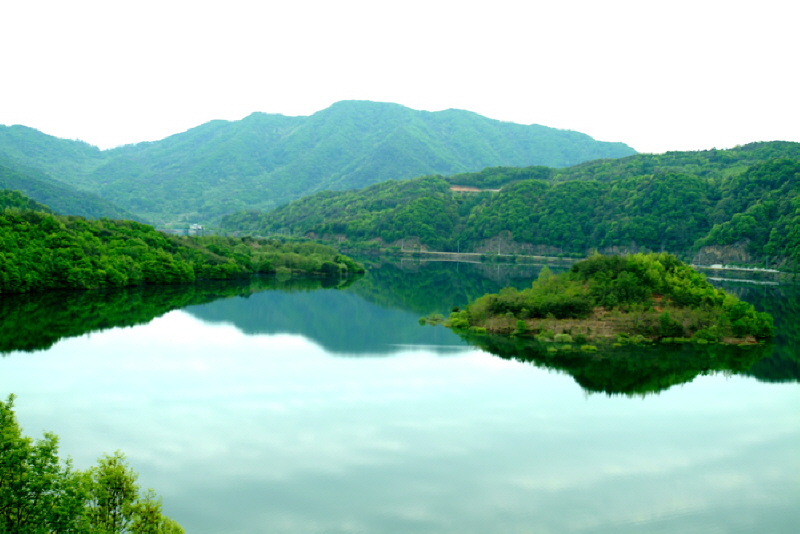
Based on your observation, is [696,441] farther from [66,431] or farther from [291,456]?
[66,431]

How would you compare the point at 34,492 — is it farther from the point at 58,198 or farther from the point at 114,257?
the point at 58,198

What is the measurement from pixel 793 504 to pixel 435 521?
841 cm

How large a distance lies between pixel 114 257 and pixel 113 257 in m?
0.08

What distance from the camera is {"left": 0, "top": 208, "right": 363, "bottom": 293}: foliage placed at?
165ft

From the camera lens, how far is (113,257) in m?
56.9

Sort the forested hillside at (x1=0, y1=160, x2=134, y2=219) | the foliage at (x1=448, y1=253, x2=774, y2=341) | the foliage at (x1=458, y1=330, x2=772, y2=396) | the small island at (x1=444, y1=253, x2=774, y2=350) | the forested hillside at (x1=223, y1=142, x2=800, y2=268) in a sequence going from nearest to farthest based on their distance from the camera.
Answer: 1. the foliage at (x1=458, y1=330, x2=772, y2=396)
2. the small island at (x1=444, y1=253, x2=774, y2=350)
3. the foliage at (x1=448, y1=253, x2=774, y2=341)
4. the forested hillside at (x1=223, y1=142, x2=800, y2=268)
5. the forested hillside at (x1=0, y1=160, x2=134, y2=219)

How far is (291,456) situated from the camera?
63.0 feet

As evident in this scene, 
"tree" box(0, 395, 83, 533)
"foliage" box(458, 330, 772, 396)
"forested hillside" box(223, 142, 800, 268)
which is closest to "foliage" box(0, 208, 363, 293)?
"foliage" box(458, 330, 772, 396)

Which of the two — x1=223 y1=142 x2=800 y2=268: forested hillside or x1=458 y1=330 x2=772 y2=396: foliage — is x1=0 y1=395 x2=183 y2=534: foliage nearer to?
x1=458 y1=330 x2=772 y2=396: foliage

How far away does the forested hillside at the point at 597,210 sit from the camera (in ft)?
305

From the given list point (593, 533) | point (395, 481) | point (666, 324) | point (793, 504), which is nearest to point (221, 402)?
point (395, 481)

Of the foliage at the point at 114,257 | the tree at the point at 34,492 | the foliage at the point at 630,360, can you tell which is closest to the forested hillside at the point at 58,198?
the foliage at the point at 114,257

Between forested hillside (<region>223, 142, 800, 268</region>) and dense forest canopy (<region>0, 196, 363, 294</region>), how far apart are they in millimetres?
44071

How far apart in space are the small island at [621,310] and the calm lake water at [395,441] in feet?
8.79
